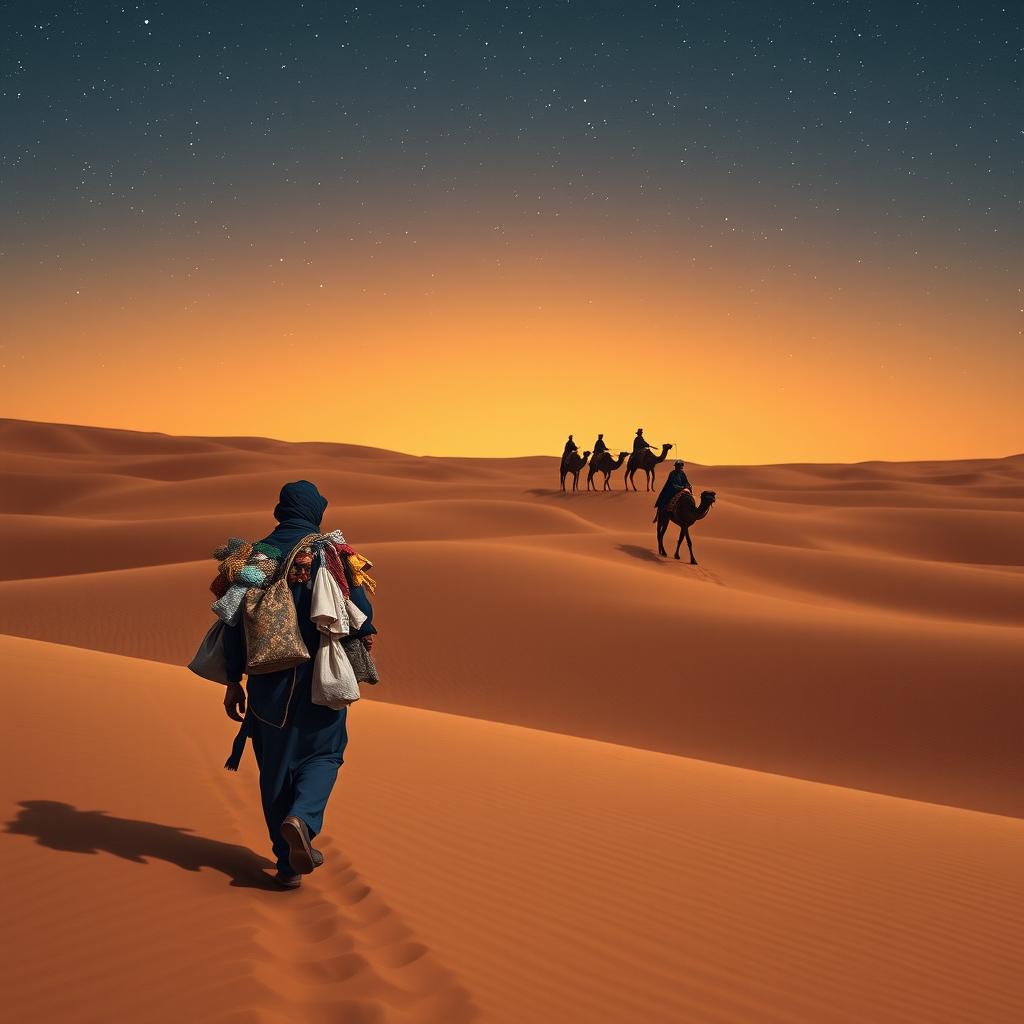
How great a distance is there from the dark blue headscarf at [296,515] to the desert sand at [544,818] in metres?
1.68

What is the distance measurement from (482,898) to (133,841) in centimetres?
190

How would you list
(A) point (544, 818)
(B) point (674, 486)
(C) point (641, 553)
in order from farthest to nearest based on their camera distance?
(C) point (641, 553), (B) point (674, 486), (A) point (544, 818)

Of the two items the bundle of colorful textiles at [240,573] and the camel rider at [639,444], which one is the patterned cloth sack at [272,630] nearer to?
the bundle of colorful textiles at [240,573]

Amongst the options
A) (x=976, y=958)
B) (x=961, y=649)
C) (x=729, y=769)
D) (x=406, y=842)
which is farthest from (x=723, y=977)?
(x=961, y=649)

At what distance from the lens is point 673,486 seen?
2278cm

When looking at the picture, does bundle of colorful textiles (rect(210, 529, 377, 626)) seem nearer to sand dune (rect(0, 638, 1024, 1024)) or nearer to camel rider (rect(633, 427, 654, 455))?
sand dune (rect(0, 638, 1024, 1024))

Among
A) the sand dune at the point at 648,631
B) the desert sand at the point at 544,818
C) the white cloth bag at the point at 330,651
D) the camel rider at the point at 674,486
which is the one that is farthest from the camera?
the camel rider at the point at 674,486

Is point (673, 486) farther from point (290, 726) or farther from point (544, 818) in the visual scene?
point (290, 726)

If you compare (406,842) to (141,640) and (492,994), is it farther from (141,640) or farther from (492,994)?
(141,640)

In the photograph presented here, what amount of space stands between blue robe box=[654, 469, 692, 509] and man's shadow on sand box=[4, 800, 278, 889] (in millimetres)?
18324

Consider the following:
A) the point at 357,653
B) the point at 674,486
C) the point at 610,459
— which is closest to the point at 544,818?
the point at 357,653

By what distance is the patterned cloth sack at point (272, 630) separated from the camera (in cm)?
434

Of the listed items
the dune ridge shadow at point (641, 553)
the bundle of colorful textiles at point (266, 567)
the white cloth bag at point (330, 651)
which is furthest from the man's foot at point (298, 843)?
the dune ridge shadow at point (641, 553)

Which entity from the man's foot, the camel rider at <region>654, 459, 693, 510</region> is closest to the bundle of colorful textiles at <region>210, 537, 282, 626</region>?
the man's foot
